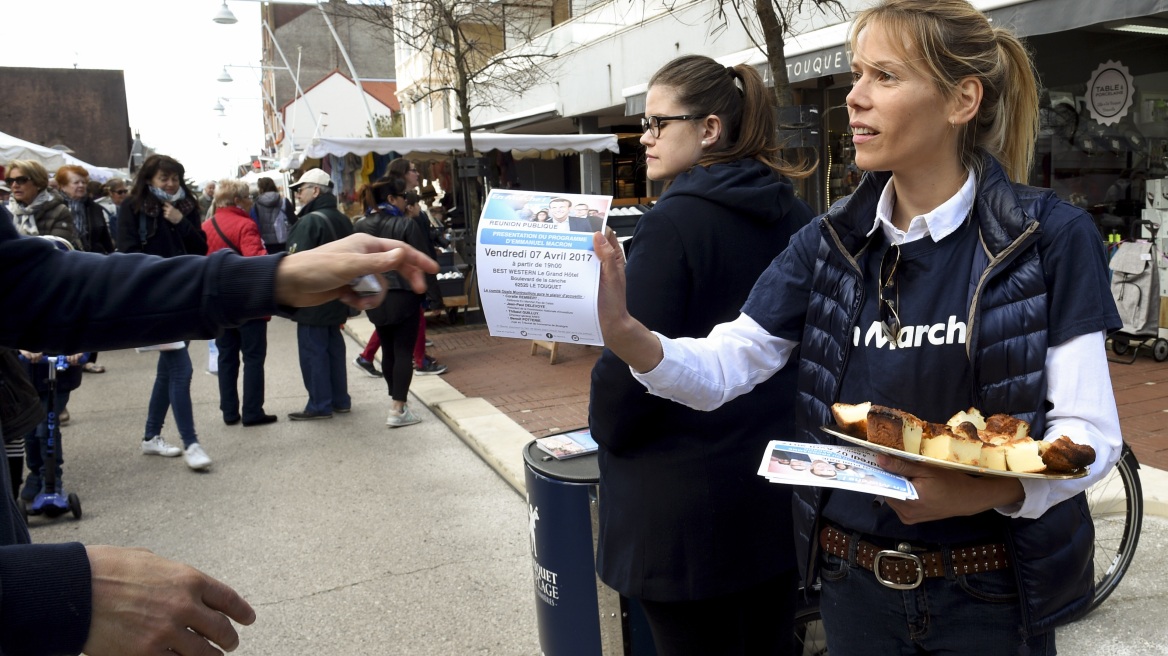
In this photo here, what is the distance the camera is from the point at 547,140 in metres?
16.1

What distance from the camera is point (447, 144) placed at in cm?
1551

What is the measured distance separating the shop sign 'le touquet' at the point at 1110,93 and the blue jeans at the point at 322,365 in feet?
28.1

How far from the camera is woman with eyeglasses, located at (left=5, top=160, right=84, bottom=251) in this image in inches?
311

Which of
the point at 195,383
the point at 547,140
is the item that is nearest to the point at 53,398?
the point at 195,383

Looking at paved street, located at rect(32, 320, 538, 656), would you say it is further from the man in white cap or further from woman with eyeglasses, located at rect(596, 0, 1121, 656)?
woman with eyeglasses, located at rect(596, 0, 1121, 656)

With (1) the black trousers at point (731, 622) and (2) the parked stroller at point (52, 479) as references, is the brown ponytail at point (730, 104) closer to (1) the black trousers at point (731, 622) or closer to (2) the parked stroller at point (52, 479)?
(1) the black trousers at point (731, 622)

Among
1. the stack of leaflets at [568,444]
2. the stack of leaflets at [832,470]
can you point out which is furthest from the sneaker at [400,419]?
the stack of leaflets at [832,470]

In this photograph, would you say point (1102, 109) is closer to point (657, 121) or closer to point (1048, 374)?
point (657, 121)

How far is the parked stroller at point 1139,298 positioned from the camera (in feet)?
26.9

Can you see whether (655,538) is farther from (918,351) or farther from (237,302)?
(237,302)

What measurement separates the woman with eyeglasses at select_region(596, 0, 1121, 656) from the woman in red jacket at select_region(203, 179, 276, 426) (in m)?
6.38

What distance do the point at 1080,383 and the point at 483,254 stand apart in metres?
1.10

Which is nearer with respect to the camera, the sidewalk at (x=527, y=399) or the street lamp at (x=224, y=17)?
the sidewalk at (x=527, y=399)

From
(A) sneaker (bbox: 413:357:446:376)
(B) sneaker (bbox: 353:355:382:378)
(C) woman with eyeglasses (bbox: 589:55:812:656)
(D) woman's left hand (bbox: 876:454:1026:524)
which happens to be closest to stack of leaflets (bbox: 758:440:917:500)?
(D) woman's left hand (bbox: 876:454:1026:524)
